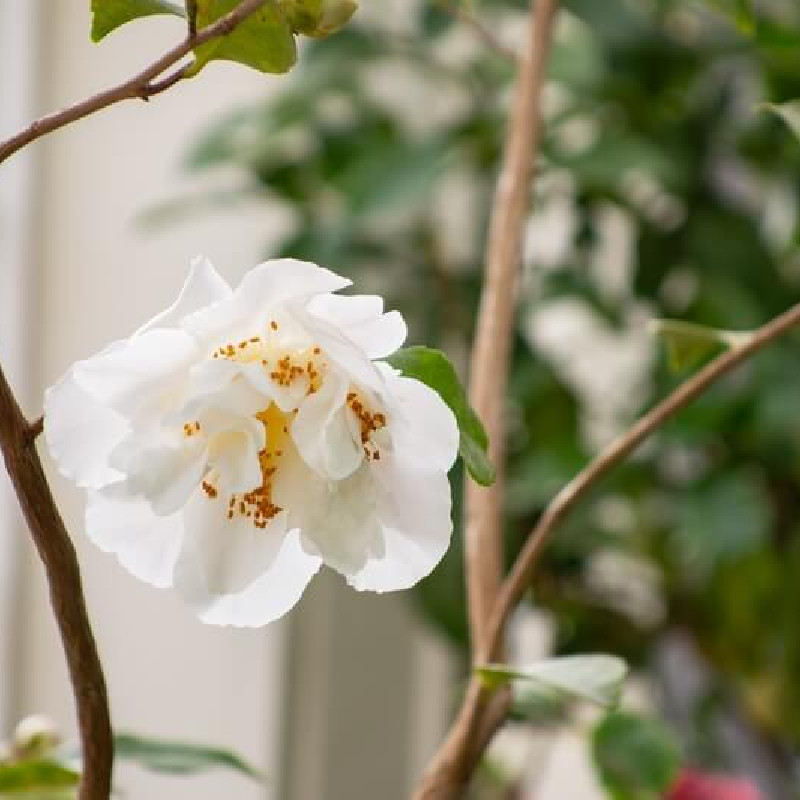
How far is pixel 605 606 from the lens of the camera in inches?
50.6

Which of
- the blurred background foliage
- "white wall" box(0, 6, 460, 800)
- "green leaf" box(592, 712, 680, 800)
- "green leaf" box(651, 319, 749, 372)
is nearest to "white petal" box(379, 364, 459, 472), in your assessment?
"green leaf" box(651, 319, 749, 372)

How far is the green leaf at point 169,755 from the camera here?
483 mm

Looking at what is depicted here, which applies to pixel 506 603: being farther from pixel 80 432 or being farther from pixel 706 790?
pixel 706 790

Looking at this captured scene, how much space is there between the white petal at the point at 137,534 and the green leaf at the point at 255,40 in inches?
3.9

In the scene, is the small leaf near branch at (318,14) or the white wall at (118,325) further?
the white wall at (118,325)

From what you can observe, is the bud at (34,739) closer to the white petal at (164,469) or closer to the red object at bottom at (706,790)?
the white petal at (164,469)

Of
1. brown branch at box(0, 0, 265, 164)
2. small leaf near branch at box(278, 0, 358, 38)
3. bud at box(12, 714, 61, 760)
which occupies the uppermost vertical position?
small leaf near branch at box(278, 0, 358, 38)

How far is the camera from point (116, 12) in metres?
0.33

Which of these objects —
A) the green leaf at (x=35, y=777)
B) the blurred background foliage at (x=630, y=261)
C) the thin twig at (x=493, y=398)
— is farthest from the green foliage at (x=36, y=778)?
the blurred background foliage at (x=630, y=261)

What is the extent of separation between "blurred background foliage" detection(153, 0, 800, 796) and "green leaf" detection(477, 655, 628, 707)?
0.71 meters

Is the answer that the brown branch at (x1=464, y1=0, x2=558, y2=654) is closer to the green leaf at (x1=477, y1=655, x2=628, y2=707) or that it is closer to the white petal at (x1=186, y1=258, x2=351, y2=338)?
the green leaf at (x1=477, y1=655, x2=628, y2=707)

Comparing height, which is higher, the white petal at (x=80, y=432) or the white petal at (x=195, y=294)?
the white petal at (x=195, y=294)

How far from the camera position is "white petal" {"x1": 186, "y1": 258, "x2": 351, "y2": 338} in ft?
0.96

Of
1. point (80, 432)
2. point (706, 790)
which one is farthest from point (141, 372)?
point (706, 790)
